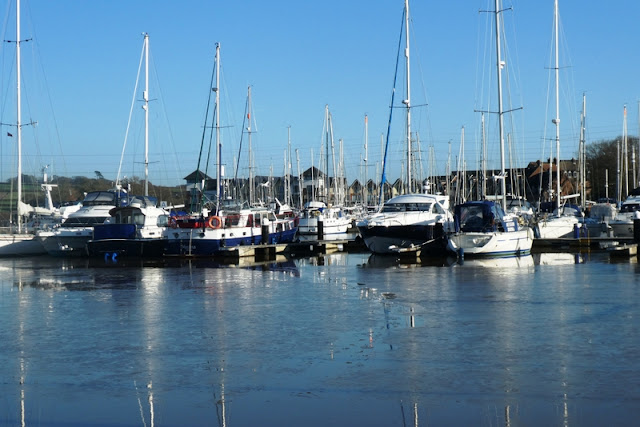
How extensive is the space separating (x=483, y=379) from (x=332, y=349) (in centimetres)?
348

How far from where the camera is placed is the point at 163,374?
43.9 feet

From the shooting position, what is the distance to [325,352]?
15039 millimetres

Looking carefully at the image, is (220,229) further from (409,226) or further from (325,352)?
(325,352)

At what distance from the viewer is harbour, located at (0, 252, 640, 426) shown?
1110cm

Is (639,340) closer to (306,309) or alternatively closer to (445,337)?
(445,337)

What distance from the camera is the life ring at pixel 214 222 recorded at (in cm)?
4197

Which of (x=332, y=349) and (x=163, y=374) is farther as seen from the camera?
(x=332, y=349)

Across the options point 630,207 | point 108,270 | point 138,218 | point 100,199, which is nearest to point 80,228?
point 138,218

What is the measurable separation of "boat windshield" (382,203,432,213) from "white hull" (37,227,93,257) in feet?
50.8

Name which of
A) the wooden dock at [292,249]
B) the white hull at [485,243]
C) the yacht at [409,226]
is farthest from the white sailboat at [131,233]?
the white hull at [485,243]

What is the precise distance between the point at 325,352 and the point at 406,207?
25.7 m

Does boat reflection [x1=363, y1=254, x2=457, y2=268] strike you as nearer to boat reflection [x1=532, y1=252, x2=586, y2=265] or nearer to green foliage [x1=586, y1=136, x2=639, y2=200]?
boat reflection [x1=532, y1=252, x2=586, y2=265]

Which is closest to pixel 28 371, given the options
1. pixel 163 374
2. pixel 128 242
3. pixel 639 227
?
pixel 163 374

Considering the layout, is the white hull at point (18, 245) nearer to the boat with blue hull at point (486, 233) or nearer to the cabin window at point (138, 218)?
the cabin window at point (138, 218)
